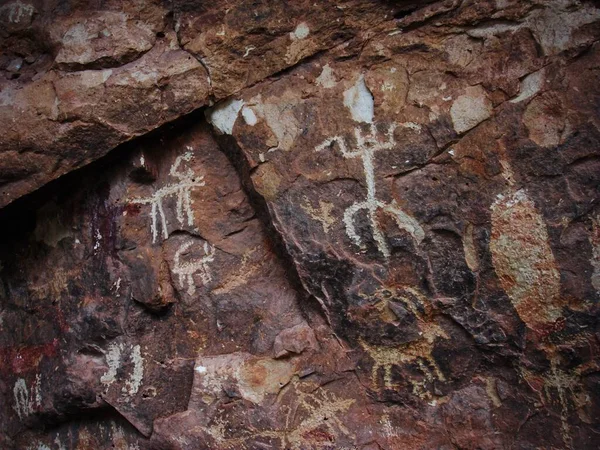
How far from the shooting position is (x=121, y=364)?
254 centimetres

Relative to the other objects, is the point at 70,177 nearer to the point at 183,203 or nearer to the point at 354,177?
the point at 183,203

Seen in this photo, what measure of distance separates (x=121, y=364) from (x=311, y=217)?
85cm

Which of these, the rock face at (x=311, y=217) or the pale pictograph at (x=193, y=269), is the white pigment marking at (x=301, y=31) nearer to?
the rock face at (x=311, y=217)

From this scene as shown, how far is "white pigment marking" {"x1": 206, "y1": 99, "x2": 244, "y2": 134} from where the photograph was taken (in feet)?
8.05

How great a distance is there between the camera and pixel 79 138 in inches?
97.0

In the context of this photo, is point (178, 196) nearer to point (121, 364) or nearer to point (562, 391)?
point (121, 364)

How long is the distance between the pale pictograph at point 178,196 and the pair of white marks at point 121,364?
39 cm

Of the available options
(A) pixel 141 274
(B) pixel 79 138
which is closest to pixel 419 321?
(A) pixel 141 274

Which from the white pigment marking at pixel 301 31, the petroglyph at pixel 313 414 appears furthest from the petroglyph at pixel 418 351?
the white pigment marking at pixel 301 31

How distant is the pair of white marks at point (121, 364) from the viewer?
251cm

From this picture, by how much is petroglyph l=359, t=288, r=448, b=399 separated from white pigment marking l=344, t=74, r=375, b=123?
56 cm

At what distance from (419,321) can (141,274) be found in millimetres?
971

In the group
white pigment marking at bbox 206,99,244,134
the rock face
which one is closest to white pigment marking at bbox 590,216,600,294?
the rock face

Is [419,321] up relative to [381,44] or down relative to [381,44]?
down
